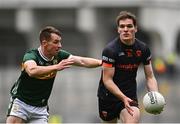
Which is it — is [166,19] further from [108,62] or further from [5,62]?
[108,62]

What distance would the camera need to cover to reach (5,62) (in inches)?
1841

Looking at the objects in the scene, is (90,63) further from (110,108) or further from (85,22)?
(85,22)

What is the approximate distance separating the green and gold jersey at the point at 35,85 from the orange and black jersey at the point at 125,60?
0.72 meters

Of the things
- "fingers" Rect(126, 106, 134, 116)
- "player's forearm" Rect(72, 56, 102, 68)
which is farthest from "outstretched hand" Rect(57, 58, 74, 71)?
"fingers" Rect(126, 106, 134, 116)

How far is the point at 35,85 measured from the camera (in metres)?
14.0

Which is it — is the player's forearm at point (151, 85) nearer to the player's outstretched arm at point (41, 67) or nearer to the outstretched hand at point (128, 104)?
the outstretched hand at point (128, 104)

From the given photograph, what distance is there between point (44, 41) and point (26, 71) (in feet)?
1.71

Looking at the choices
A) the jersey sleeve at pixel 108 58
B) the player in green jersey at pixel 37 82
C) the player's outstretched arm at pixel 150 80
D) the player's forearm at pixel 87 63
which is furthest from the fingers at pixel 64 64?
the player's outstretched arm at pixel 150 80

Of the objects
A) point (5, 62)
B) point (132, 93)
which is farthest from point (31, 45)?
point (132, 93)

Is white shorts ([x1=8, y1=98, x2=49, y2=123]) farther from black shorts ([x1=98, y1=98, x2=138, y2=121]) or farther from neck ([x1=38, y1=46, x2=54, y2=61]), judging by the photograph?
black shorts ([x1=98, y1=98, x2=138, y2=121])

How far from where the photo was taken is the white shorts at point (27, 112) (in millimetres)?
14148

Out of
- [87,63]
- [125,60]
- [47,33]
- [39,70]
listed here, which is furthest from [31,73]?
[125,60]

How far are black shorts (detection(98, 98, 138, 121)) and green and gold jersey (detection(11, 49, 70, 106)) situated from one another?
3.49ft

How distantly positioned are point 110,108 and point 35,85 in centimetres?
138
